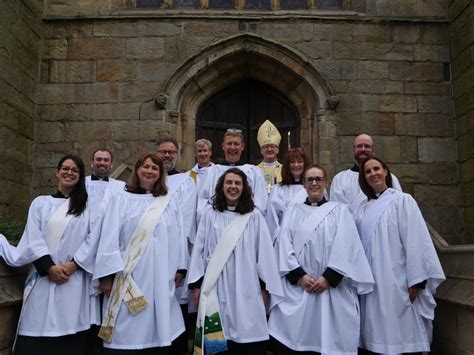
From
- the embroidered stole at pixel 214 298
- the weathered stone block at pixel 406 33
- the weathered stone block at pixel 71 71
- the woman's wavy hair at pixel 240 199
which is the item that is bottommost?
the embroidered stole at pixel 214 298

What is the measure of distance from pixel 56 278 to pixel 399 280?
2.63 m

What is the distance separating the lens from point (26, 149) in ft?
22.6

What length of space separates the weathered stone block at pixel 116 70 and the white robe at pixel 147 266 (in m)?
3.95

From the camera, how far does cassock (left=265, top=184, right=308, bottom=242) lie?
425cm

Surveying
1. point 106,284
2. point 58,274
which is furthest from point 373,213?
point 58,274

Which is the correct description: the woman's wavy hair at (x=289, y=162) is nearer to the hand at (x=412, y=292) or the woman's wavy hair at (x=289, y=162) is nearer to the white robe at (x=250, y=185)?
the white robe at (x=250, y=185)

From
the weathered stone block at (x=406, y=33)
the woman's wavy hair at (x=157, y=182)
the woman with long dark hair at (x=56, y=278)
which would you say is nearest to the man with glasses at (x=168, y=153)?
the woman's wavy hair at (x=157, y=182)

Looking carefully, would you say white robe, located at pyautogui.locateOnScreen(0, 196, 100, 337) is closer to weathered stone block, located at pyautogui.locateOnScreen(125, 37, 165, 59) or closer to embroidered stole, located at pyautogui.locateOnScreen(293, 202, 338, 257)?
embroidered stole, located at pyautogui.locateOnScreen(293, 202, 338, 257)

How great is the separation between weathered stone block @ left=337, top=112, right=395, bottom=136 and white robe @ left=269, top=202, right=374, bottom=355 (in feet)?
12.2

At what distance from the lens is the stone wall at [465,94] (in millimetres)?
6727

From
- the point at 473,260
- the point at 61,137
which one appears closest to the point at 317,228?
the point at 473,260

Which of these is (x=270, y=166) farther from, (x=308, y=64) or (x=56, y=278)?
(x=308, y=64)

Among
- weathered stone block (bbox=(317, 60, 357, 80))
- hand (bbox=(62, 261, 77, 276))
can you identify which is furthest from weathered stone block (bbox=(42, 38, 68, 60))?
hand (bbox=(62, 261, 77, 276))

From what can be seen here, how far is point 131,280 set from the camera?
3490mm
